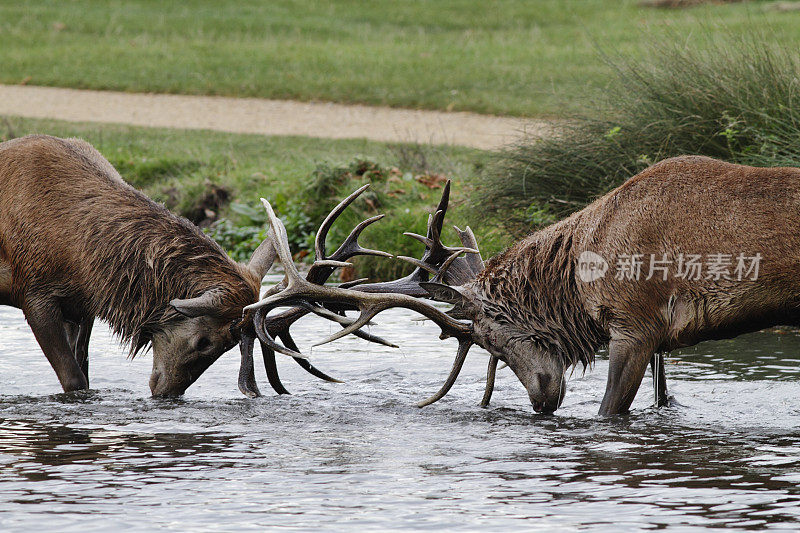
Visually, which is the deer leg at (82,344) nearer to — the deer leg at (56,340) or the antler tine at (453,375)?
the deer leg at (56,340)

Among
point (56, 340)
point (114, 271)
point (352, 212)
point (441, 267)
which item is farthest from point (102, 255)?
point (352, 212)

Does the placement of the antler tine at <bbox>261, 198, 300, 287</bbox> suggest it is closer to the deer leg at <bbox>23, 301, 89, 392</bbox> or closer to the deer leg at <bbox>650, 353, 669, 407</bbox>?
the deer leg at <bbox>23, 301, 89, 392</bbox>

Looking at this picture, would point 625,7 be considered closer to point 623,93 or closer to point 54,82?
point 54,82

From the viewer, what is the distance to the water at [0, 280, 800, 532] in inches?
195

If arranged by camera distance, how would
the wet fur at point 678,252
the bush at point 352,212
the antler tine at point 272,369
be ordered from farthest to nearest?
1. the bush at point 352,212
2. the antler tine at point 272,369
3. the wet fur at point 678,252

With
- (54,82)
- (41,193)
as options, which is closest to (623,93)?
(41,193)

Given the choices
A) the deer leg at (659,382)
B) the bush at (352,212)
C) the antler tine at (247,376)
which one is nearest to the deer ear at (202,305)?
the antler tine at (247,376)

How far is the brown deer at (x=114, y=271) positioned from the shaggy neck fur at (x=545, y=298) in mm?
1321

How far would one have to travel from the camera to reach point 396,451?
6184 mm

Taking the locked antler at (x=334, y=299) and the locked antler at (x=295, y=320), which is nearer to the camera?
the locked antler at (x=334, y=299)

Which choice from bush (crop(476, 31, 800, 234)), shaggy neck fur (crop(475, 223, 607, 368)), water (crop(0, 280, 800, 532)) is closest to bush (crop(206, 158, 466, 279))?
bush (crop(476, 31, 800, 234))

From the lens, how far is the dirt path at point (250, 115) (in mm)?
17938

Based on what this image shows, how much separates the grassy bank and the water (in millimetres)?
3301

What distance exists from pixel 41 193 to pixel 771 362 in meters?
5.02
